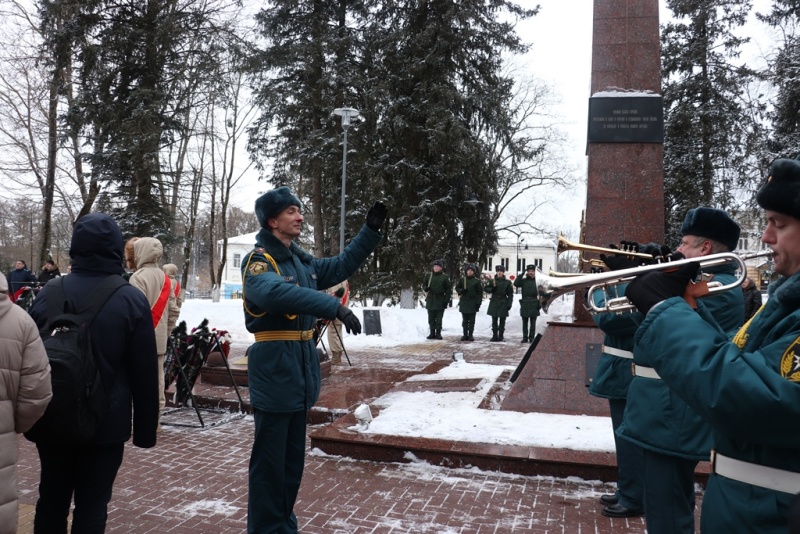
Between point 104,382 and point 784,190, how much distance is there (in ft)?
9.13

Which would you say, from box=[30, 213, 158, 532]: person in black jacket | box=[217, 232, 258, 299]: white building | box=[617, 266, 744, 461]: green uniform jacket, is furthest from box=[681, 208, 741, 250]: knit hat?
box=[217, 232, 258, 299]: white building

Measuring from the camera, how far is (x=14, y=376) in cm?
247

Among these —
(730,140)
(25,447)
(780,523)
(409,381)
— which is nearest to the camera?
(780,523)

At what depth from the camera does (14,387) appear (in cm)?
247

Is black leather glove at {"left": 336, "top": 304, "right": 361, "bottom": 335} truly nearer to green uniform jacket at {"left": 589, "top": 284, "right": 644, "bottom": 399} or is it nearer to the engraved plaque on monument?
green uniform jacket at {"left": 589, "top": 284, "right": 644, "bottom": 399}

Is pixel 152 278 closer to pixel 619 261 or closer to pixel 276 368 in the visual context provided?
pixel 276 368

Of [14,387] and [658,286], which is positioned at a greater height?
[658,286]

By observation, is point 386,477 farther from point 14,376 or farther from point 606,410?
point 14,376

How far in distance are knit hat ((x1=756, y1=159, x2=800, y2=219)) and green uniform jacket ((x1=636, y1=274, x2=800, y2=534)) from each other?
0.18m

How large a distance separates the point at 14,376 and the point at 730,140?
88.1ft

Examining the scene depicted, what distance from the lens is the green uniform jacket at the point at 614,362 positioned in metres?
4.09

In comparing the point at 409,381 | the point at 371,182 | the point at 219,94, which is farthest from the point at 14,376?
the point at 219,94

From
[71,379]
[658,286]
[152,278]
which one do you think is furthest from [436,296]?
[658,286]

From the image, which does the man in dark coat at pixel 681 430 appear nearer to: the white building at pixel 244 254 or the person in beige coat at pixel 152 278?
the person in beige coat at pixel 152 278
